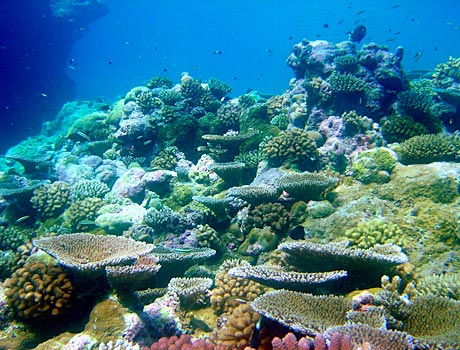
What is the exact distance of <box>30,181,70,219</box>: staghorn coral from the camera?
9.47 meters

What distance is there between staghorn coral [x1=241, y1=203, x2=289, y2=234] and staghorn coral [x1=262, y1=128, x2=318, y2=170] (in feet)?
6.47

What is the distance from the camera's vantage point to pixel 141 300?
4770mm

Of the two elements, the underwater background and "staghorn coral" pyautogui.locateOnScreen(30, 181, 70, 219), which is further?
"staghorn coral" pyautogui.locateOnScreen(30, 181, 70, 219)

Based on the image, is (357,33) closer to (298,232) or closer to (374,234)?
(298,232)

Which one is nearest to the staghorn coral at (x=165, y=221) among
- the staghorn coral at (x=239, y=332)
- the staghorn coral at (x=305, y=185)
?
the staghorn coral at (x=305, y=185)

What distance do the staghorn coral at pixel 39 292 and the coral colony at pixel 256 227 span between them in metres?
0.02

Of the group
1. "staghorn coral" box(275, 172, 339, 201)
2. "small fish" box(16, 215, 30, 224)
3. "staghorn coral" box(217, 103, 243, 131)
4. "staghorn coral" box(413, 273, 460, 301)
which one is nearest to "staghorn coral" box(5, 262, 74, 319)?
"staghorn coral" box(275, 172, 339, 201)

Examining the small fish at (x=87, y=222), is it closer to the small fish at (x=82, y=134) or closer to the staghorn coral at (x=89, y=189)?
the staghorn coral at (x=89, y=189)

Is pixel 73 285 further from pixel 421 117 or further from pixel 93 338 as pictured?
pixel 421 117

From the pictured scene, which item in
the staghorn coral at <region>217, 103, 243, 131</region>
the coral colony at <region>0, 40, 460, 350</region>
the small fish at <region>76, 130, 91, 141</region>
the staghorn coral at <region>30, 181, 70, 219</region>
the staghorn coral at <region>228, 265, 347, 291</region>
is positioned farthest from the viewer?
the small fish at <region>76, 130, 91, 141</region>

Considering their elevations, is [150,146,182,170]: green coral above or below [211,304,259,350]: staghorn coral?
above

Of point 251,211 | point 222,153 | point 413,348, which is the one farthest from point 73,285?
point 222,153

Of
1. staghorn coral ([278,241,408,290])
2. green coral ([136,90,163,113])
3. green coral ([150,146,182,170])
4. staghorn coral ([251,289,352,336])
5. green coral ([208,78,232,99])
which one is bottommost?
staghorn coral ([251,289,352,336])

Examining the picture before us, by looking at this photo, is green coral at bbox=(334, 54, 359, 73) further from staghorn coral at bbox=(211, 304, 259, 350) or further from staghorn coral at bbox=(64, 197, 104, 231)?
staghorn coral at bbox=(211, 304, 259, 350)
